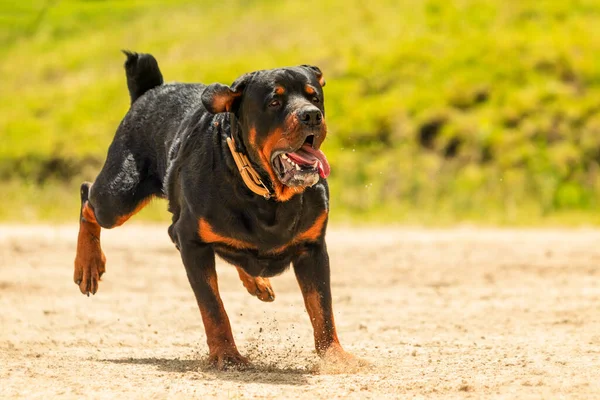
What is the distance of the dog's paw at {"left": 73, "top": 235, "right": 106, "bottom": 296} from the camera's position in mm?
6875

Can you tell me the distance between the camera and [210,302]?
553 centimetres

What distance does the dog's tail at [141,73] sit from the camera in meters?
7.00

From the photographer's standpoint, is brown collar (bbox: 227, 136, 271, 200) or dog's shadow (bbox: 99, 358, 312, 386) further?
brown collar (bbox: 227, 136, 271, 200)

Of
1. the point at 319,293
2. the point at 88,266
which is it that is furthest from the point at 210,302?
the point at 88,266

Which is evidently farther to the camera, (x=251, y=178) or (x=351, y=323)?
(x=351, y=323)

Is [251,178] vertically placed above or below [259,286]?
above

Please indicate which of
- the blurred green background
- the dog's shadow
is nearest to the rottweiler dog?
the dog's shadow

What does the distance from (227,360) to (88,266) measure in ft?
5.98

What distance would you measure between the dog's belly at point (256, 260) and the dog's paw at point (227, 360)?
17.9 inches

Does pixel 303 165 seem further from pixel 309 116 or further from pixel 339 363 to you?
pixel 339 363

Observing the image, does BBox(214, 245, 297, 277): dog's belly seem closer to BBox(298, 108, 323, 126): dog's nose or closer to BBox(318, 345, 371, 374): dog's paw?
BBox(318, 345, 371, 374): dog's paw

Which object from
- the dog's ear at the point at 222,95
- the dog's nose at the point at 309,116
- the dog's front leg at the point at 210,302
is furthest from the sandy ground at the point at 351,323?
the dog's ear at the point at 222,95

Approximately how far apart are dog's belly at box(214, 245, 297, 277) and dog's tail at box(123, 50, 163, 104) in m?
1.95

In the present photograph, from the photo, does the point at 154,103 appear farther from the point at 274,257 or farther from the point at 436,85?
the point at 436,85
